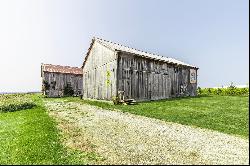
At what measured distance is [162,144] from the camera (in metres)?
9.01

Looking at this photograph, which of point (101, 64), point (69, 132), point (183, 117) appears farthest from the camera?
point (101, 64)

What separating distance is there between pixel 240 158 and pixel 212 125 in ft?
16.5

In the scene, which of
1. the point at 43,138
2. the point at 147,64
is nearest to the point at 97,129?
the point at 43,138

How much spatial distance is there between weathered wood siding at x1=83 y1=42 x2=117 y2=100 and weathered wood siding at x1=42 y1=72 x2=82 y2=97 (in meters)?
12.1

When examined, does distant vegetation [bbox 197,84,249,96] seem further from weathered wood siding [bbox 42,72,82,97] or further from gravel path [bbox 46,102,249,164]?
gravel path [bbox 46,102,249,164]

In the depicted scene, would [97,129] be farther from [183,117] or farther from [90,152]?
[183,117]

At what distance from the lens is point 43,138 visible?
10508 millimetres

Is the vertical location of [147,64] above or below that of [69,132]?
above

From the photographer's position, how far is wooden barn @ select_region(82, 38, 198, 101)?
78.8 ft

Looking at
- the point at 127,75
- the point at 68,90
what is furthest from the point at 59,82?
the point at 127,75

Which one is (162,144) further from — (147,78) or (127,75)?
(147,78)

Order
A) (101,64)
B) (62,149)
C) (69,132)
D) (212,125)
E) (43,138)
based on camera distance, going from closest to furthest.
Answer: (62,149) → (43,138) → (69,132) → (212,125) → (101,64)

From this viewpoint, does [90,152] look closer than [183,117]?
Yes

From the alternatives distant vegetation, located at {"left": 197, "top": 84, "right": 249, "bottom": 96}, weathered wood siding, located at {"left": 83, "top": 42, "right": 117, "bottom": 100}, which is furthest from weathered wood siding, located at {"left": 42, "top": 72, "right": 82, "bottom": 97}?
distant vegetation, located at {"left": 197, "top": 84, "right": 249, "bottom": 96}
